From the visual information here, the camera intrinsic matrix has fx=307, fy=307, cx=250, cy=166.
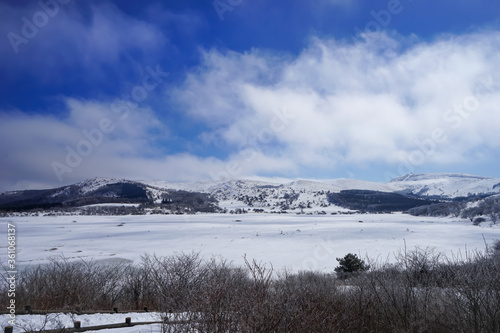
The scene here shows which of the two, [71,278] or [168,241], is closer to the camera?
[71,278]

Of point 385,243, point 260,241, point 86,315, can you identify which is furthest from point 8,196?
point 86,315

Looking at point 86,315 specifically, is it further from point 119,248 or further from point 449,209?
point 449,209

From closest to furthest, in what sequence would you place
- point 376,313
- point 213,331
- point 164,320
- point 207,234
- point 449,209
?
point 213,331 → point 164,320 → point 376,313 → point 207,234 → point 449,209

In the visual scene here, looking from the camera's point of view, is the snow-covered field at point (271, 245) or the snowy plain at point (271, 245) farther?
the snow-covered field at point (271, 245)

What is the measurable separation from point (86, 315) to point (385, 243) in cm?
6437

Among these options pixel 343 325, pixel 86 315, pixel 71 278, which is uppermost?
pixel 86 315

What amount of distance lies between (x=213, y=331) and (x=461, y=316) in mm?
6816

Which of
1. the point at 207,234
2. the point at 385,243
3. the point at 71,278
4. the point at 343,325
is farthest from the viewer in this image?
the point at 207,234

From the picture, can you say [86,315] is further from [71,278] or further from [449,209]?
[449,209]

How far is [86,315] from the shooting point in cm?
805

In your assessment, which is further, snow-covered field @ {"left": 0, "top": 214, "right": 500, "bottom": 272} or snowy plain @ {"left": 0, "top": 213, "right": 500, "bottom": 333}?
snow-covered field @ {"left": 0, "top": 214, "right": 500, "bottom": 272}

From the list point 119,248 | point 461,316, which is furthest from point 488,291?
point 119,248

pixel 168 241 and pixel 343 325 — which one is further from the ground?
pixel 343 325

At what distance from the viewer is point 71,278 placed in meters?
19.2
